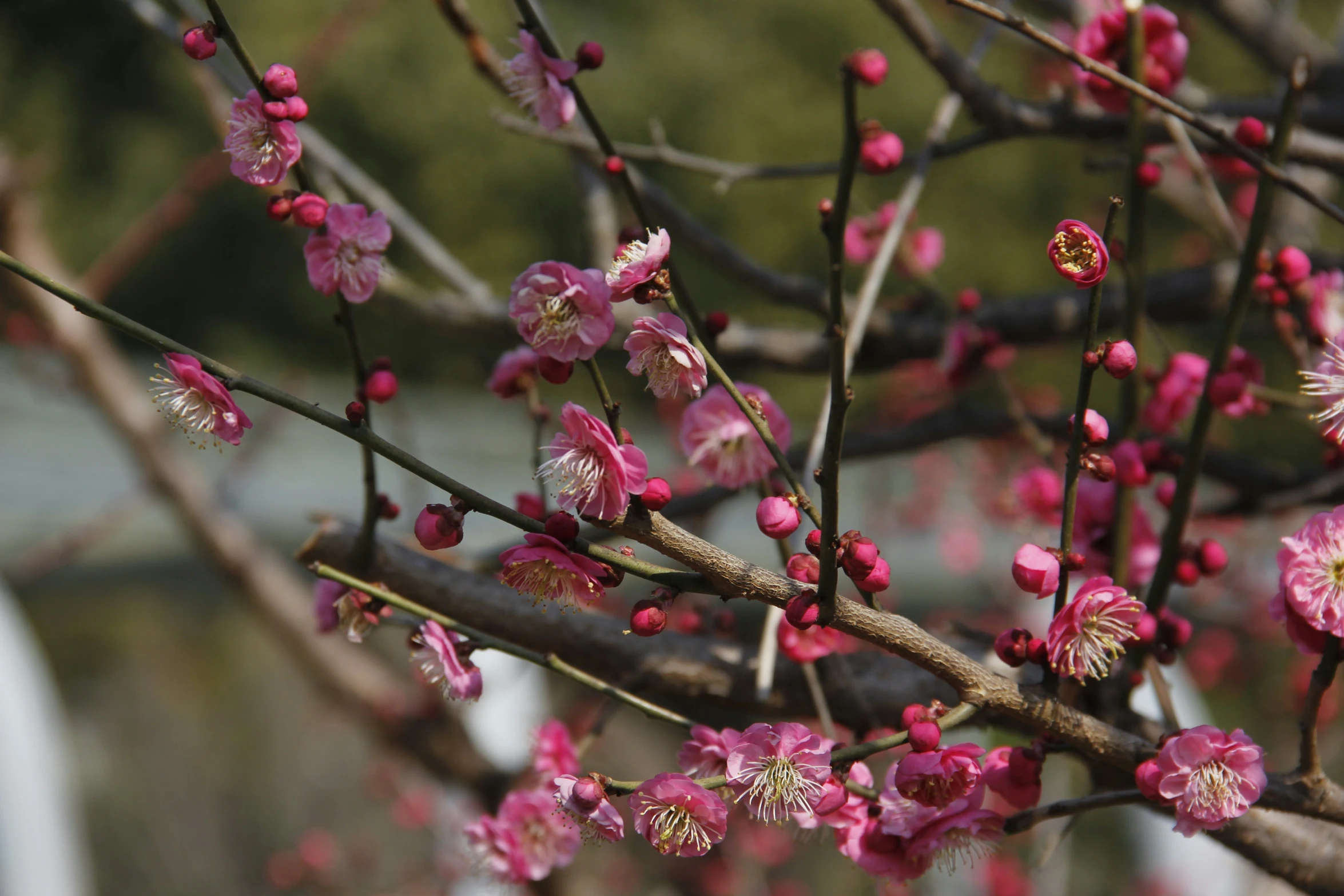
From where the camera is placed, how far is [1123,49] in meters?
0.73

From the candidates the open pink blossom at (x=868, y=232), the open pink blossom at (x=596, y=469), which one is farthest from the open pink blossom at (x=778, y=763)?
the open pink blossom at (x=868, y=232)

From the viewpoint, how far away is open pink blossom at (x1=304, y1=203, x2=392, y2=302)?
20.8 inches

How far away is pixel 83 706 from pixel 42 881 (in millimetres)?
1928

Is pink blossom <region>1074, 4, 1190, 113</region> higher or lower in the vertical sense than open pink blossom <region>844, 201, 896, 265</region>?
higher

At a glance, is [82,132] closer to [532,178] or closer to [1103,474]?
[532,178]

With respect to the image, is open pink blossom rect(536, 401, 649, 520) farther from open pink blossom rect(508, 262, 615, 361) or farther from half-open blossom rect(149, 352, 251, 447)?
half-open blossom rect(149, 352, 251, 447)

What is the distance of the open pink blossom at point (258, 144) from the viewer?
0.50m

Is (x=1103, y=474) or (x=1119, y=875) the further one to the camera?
(x=1119, y=875)

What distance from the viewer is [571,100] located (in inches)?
23.7

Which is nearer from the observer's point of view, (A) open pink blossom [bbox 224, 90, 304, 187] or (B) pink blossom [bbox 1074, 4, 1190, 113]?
(A) open pink blossom [bbox 224, 90, 304, 187]

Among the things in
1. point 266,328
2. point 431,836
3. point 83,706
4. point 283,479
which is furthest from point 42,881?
point 266,328

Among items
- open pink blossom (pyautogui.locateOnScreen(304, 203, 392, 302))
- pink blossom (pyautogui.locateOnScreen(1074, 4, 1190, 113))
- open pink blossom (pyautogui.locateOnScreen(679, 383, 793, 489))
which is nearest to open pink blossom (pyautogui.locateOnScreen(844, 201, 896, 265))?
pink blossom (pyautogui.locateOnScreen(1074, 4, 1190, 113))

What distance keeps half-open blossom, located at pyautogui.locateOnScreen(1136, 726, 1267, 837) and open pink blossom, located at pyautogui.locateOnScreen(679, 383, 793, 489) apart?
270 mm

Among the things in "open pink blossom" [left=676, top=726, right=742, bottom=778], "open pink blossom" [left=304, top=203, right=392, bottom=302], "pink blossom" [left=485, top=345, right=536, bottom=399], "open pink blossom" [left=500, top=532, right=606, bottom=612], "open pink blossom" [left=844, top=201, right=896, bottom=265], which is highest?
"open pink blossom" [left=304, top=203, right=392, bottom=302]
